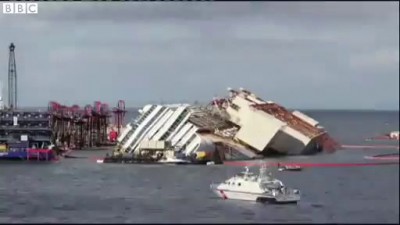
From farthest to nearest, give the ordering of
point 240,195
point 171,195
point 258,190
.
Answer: point 171,195 → point 240,195 → point 258,190

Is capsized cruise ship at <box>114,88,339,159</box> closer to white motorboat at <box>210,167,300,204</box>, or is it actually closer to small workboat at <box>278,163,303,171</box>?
small workboat at <box>278,163,303,171</box>

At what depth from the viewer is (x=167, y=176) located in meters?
35.9

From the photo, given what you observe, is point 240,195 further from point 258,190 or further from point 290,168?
point 290,168

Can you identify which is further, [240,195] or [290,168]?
[290,168]

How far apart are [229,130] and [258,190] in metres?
22.2

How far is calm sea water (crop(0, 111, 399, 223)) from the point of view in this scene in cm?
1888

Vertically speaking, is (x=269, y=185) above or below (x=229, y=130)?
below

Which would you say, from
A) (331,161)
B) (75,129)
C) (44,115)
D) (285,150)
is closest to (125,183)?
(331,161)

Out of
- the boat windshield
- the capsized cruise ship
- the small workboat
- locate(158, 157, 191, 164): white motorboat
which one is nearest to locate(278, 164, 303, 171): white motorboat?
the small workboat

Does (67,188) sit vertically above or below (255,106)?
below

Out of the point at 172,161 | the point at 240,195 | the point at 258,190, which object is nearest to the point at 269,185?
the point at 258,190

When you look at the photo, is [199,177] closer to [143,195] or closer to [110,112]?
[143,195]

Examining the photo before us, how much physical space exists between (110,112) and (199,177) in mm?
25442

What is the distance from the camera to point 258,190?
77.2 ft
